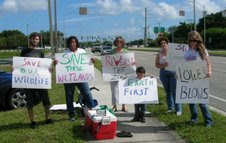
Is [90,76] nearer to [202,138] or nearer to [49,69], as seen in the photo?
[49,69]

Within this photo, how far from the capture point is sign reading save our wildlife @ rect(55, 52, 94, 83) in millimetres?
8945

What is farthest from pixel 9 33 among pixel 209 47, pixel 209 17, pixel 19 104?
pixel 19 104

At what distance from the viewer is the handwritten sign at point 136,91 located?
902 centimetres

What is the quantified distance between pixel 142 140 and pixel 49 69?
2.43 m

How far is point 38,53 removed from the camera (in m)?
8.51

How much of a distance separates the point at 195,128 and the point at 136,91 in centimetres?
158

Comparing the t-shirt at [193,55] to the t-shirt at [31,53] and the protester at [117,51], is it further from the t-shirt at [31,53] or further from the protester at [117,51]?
the t-shirt at [31,53]

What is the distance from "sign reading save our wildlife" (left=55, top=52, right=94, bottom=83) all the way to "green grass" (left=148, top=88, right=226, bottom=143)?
1.82m

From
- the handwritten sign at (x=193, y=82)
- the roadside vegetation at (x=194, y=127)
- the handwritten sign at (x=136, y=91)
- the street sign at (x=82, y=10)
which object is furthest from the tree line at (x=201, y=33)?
the handwritten sign at (x=193, y=82)

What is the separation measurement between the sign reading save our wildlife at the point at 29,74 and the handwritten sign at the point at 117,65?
5.61 feet

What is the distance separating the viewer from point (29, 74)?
8.58 m

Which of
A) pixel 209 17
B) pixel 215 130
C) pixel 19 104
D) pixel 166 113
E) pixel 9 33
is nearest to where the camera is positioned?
pixel 215 130

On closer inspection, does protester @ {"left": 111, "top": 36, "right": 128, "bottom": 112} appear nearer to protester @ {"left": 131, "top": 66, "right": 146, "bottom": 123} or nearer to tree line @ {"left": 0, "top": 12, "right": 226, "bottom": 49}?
protester @ {"left": 131, "top": 66, "right": 146, "bottom": 123}

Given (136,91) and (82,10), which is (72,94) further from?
(82,10)
